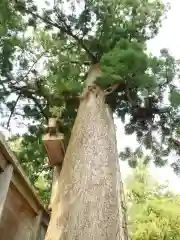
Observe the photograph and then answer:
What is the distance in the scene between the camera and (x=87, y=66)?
7469 millimetres

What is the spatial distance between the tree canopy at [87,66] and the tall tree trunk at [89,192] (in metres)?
1.69

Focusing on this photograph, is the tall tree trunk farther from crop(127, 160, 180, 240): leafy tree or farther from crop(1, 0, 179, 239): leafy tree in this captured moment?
crop(127, 160, 180, 240): leafy tree

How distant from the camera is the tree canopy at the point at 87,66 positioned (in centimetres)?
570

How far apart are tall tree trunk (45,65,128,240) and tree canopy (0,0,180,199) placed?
169cm

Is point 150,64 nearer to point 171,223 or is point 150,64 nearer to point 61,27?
point 61,27

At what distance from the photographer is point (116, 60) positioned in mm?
5230

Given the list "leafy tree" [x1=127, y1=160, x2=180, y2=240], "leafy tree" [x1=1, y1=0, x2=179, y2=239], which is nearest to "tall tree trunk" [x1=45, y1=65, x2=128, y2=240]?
"leafy tree" [x1=1, y1=0, x2=179, y2=239]

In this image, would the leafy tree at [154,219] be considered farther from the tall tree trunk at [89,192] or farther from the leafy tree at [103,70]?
the tall tree trunk at [89,192]

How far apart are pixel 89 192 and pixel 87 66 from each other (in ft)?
16.2

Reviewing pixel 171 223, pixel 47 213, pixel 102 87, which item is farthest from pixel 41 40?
pixel 171 223

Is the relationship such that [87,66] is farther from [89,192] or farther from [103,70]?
[89,192]

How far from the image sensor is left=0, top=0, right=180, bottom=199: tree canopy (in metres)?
5.70

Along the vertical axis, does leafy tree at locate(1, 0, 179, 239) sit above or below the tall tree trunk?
above

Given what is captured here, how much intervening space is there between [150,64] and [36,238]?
357 centimetres
